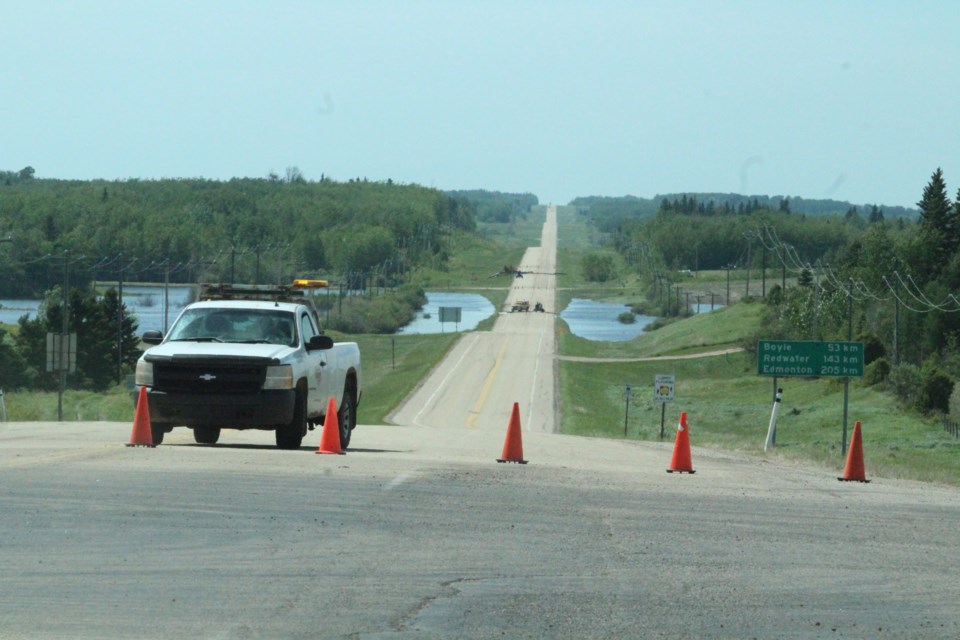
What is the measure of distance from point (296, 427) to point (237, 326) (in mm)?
1616

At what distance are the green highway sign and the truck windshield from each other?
23.3 meters

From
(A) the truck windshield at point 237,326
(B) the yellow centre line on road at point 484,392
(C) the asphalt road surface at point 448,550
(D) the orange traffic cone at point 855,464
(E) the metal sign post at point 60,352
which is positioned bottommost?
(B) the yellow centre line on road at point 484,392

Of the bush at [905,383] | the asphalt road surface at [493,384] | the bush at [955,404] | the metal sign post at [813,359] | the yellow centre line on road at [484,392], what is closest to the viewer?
the metal sign post at [813,359]

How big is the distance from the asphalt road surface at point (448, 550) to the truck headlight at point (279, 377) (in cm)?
100

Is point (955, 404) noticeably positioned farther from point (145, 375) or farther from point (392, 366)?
point (145, 375)

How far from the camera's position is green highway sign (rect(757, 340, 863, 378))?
127 feet

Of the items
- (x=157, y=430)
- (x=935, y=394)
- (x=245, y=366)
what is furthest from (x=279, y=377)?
(x=935, y=394)

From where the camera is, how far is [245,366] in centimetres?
1786

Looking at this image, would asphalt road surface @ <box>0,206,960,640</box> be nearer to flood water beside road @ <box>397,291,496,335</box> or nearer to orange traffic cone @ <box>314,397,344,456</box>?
orange traffic cone @ <box>314,397,344,456</box>

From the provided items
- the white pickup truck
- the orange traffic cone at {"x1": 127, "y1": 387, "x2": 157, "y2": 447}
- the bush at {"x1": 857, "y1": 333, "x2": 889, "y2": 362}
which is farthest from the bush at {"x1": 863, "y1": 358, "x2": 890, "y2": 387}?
the orange traffic cone at {"x1": 127, "y1": 387, "x2": 157, "y2": 447}

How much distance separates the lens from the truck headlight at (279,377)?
706 inches

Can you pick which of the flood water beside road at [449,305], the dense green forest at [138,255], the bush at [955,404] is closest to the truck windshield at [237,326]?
the dense green forest at [138,255]

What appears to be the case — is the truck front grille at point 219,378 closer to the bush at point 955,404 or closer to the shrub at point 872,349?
the bush at point 955,404

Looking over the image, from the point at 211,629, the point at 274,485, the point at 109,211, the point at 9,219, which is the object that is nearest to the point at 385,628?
the point at 211,629
